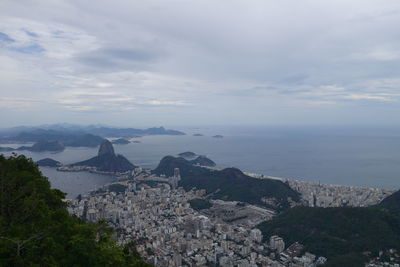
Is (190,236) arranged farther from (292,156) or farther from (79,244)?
(292,156)

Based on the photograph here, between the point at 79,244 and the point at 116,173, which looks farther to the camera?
the point at 116,173

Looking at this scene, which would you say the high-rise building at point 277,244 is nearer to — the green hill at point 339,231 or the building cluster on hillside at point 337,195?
the green hill at point 339,231

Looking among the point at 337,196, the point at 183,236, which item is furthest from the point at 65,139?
the point at 183,236

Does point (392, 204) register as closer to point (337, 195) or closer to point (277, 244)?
point (337, 195)

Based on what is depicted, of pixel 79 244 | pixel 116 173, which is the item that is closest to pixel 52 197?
pixel 79 244

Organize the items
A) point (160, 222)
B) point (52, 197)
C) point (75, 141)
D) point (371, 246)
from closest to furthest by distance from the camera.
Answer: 1. point (52, 197)
2. point (371, 246)
3. point (160, 222)
4. point (75, 141)
